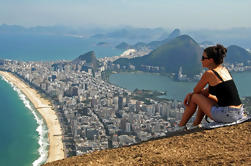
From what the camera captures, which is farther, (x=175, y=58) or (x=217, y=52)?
(x=175, y=58)

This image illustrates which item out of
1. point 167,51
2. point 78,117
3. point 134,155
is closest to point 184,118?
point 134,155

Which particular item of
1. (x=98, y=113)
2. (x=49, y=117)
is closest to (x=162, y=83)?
(x=98, y=113)

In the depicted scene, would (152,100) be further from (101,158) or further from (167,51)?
(167,51)

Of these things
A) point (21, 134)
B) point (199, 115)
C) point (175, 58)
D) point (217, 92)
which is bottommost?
point (21, 134)

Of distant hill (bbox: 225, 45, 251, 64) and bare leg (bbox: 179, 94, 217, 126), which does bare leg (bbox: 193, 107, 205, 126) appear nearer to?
bare leg (bbox: 179, 94, 217, 126)

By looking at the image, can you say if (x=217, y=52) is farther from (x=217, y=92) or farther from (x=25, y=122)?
(x=25, y=122)
